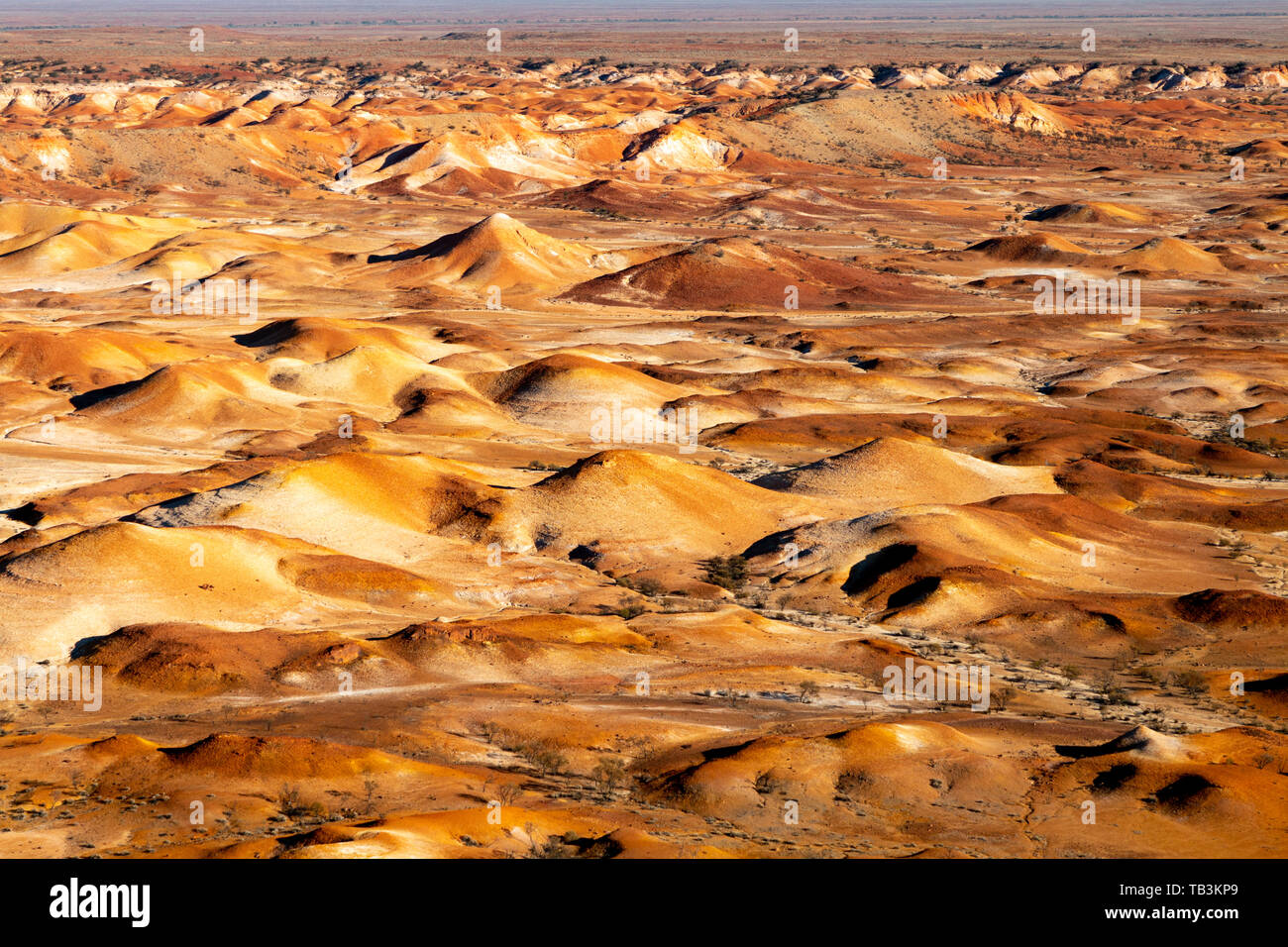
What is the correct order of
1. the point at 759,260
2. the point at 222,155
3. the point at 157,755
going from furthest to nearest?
the point at 222,155 → the point at 759,260 → the point at 157,755

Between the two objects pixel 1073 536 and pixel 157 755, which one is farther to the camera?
pixel 1073 536

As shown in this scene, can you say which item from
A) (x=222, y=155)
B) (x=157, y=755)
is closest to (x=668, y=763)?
(x=157, y=755)
